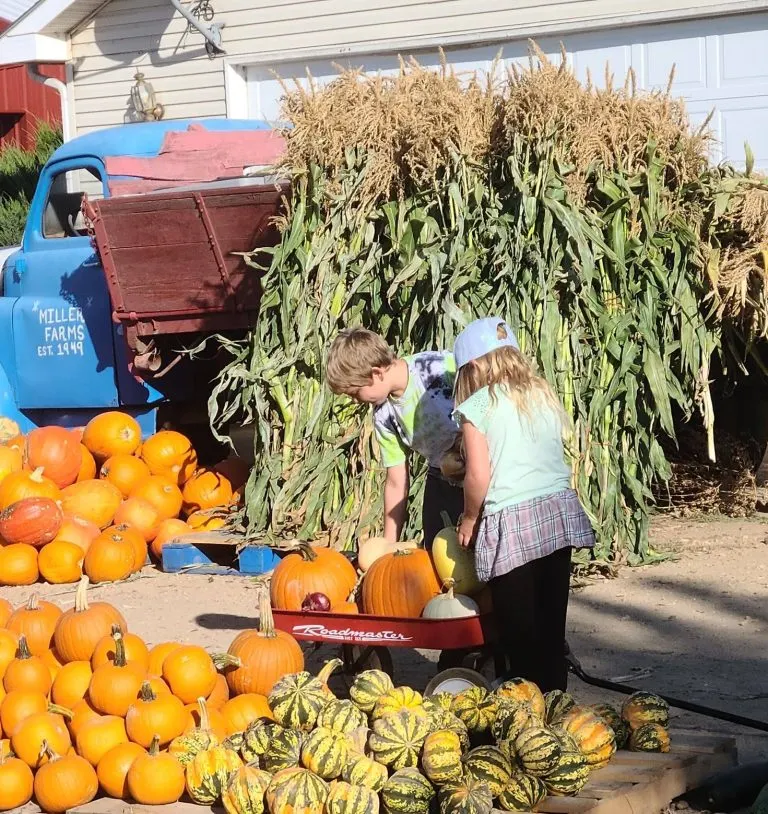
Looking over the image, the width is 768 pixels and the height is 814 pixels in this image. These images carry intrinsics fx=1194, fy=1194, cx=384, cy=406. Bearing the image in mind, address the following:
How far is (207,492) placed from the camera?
800 centimetres

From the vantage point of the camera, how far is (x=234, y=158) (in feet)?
28.6

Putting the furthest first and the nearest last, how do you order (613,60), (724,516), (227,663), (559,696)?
1. (613,60)
2. (724,516)
3. (227,663)
4. (559,696)

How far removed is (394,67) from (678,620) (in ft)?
26.7

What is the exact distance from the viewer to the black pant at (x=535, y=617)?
4.27 m

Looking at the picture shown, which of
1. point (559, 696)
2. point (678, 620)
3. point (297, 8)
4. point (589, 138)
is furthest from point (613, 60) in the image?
point (559, 696)

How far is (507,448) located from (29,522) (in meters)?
4.11

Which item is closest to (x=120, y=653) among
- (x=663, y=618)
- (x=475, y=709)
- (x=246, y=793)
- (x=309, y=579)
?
(x=309, y=579)

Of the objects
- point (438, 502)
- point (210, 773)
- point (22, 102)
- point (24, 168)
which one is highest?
point (22, 102)

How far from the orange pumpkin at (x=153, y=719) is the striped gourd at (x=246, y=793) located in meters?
0.50

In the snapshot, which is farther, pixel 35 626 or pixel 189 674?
Result: pixel 35 626

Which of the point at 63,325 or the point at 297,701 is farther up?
the point at 63,325

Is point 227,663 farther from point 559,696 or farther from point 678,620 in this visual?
point 678,620

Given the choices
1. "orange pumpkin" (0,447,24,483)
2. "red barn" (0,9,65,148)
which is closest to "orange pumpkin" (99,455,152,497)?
"orange pumpkin" (0,447,24,483)

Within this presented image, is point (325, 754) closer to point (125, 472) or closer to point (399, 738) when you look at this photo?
point (399, 738)
